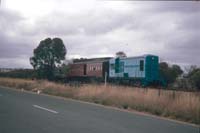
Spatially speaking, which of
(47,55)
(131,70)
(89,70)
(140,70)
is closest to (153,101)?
(140,70)

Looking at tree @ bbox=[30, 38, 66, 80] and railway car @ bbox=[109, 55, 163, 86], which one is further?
tree @ bbox=[30, 38, 66, 80]

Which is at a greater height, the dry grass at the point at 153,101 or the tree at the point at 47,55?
the tree at the point at 47,55

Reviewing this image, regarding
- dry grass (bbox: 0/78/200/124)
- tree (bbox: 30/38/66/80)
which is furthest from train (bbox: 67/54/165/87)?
tree (bbox: 30/38/66/80)

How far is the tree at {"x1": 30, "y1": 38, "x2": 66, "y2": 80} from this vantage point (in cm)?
6281

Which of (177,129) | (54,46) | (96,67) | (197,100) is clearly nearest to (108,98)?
(197,100)

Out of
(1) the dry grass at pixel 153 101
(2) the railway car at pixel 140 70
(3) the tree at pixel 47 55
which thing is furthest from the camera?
(3) the tree at pixel 47 55

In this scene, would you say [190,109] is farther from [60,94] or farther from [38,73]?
[38,73]

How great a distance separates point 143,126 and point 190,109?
173 inches

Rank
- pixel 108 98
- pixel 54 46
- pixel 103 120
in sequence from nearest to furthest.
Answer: pixel 103 120 < pixel 108 98 < pixel 54 46

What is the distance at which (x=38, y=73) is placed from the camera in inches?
2522

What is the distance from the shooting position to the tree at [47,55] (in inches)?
2473

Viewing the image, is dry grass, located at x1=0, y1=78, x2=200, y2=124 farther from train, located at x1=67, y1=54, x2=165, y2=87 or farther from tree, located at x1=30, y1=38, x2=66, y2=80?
tree, located at x1=30, y1=38, x2=66, y2=80

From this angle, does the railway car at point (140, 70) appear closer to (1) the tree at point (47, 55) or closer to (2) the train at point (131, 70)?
(2) the train at point (131, 70)

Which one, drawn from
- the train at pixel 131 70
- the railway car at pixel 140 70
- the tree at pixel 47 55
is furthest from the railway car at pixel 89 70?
the tree at pixel 47 55
